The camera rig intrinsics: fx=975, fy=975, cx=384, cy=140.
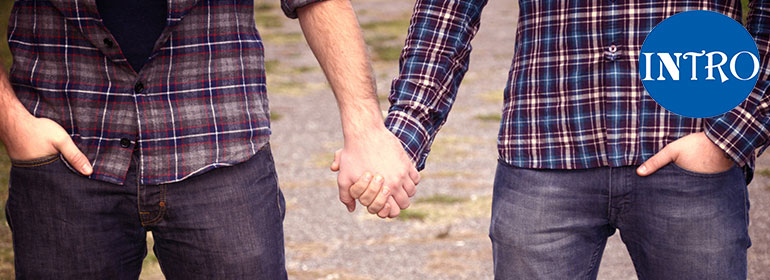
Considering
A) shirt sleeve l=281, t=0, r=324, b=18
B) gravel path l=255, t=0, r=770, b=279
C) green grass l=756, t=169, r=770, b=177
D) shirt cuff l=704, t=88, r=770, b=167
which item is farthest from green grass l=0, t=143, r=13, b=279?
green grass l=756, t=169, r=770, b=177

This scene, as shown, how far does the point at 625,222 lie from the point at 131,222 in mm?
1231

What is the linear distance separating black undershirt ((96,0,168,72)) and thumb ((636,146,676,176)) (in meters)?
1.22

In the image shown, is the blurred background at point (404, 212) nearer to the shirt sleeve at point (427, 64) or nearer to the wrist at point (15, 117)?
the shirt sleeve at point (427, 64)

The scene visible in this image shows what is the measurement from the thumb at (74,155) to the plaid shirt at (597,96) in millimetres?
1051

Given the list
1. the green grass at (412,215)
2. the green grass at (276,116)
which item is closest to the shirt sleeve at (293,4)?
the green grass at (412,215)

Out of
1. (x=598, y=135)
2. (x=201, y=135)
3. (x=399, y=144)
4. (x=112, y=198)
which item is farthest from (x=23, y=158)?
(x=598, y=135)

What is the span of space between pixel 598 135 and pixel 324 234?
149 inches

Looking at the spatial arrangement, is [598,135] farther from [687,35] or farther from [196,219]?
[196,219]

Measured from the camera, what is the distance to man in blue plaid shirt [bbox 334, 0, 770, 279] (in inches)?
91.4

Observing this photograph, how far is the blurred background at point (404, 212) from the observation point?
5367 millimetres

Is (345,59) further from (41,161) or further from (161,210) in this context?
(41,161)

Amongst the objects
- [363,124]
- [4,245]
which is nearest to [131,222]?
[363,124]

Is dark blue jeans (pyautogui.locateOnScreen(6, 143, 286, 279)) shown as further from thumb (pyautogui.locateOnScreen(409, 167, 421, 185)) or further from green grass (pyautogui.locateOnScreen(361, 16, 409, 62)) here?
green grass (pyautogui.locateOnScreen(361, 16, 409, 62))

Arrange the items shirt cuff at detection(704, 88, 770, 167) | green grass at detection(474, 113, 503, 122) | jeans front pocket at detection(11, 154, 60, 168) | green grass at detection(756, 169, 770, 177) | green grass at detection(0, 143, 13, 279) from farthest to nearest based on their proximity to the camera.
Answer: green grass at detection(474, 113, 503, 122) < green grass at detection(756, 169, 770, 177) < green grass at detection(0, 143, 13, 279) < jeans front pocket at detection(11, 154, 60, 168) < shirt cuff at detection(704, 88, 770, 167)
